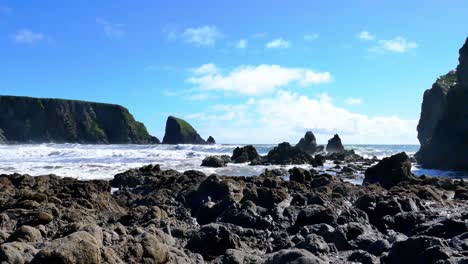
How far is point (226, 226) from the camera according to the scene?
11312 mm

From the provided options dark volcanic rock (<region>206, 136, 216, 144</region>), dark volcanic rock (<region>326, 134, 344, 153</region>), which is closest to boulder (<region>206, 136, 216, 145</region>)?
dark volcanic rock (<region>206, 136, 216, 144</region>)

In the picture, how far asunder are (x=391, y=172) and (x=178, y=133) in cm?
10471

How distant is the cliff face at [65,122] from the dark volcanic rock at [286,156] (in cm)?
8087

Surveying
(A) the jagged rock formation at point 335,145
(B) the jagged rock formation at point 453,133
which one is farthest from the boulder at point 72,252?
(A) the jagged rock formation at point 335,145

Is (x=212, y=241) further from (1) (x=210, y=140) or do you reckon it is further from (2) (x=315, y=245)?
(1) (x=210, y=140)

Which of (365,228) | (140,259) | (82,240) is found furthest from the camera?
(365,228)

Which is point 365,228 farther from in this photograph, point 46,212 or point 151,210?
point 46,212

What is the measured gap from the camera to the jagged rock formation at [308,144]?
7631 cm

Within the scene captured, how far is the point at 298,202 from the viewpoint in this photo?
16281mm

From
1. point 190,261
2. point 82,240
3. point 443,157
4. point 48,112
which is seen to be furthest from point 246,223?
point 48,112

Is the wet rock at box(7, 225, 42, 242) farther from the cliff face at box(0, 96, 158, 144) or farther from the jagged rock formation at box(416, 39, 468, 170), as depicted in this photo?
the cliff face at box(0, 96, 158, 144)

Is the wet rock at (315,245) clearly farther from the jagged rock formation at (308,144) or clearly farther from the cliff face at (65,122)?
the cliff face at (65,122)

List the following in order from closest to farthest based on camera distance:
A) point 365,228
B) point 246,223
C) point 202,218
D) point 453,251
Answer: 1. point 453,251
2. point 365,228
3. point 246,223
4. point 202,218

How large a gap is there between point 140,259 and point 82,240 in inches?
49.3
